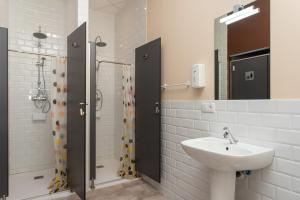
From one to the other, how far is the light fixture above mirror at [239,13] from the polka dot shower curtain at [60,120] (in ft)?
6.74

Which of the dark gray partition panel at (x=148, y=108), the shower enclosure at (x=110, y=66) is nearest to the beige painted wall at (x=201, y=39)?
the dark gray partition panel at (x=148, y=108)

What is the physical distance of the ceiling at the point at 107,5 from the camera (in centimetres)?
336

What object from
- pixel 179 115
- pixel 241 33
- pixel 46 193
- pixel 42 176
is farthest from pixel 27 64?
pixel 241 33

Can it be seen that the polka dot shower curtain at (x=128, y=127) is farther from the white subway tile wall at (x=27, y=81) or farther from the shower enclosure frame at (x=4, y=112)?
the shower enclosure frame at (x=4, y=112)

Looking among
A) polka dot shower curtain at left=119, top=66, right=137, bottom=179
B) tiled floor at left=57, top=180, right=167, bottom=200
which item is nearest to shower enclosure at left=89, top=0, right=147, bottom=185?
polka dot shower curtain at left=119, top=66, right=137, bottom=179

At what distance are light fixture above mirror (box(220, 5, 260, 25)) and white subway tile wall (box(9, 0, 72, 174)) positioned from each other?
2.52 meters

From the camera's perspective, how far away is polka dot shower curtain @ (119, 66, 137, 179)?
2.96 metres

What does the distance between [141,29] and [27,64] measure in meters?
1.90

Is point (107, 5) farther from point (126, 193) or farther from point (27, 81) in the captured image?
point (126, 193)

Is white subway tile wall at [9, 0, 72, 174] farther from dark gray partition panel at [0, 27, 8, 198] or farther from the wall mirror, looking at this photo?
the wall mirror

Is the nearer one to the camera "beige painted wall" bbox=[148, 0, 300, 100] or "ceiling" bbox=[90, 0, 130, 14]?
"beige painted wall" bbox=[148, 0, 300, 100]

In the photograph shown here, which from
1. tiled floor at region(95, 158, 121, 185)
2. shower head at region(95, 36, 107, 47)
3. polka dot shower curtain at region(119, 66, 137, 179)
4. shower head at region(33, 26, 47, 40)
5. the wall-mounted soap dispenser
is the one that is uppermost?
shower head at region(95, 36, 107, 47)

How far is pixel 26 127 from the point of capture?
3059mm

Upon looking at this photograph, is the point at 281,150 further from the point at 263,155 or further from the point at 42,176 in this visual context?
the point at 42,176
